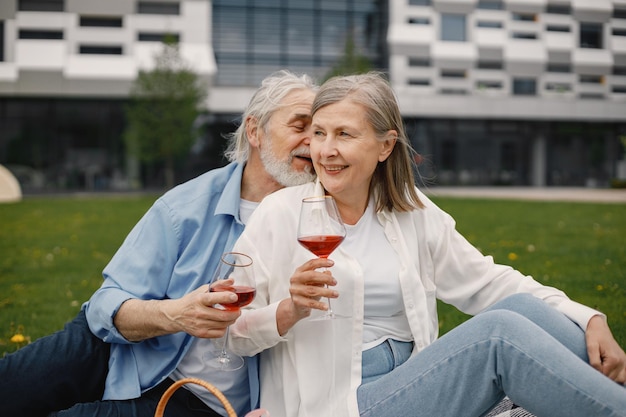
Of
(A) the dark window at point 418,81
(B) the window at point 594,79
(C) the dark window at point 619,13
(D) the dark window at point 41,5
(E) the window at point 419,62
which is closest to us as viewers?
(C) the dark window at point 619,13

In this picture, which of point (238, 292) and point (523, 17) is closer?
point (238, 292)

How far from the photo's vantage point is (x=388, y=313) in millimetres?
2822

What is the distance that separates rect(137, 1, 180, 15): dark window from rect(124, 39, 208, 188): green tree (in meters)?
5.84

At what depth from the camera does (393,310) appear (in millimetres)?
2830

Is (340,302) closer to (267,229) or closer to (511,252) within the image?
(267,229)

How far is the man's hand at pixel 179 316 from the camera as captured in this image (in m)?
2.32

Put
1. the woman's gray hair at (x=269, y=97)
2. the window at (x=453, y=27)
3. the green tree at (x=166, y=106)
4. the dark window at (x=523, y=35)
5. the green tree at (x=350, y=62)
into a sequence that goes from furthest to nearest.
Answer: the window at (x=453, y=27), the green tree at (x=350, y=62), the green tree at (x=166, y=106), the dark window at (x=523, y=35), the woman's gray hair at (x=269, y=97)

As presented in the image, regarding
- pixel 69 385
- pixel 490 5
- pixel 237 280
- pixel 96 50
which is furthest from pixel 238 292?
pixel 490 5

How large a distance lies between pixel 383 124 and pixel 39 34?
31.0m

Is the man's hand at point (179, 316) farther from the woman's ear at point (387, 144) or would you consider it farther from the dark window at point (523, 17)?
the dark window at point (523, 17)

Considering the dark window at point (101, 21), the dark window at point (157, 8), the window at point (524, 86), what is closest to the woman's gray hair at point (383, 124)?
the dark window at point (101, 21)

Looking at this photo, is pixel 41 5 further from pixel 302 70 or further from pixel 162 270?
pixel 162 270

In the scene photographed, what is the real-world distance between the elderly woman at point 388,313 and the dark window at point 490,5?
103ft

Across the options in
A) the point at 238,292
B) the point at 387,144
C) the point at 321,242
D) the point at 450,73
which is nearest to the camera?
the point at 238,292
